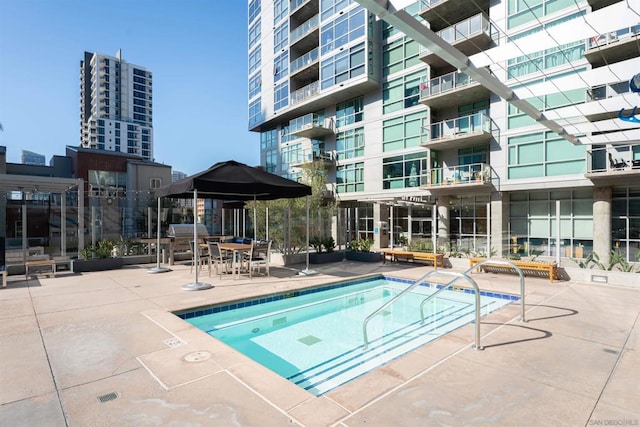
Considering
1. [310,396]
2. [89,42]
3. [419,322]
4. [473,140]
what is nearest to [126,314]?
[310,396]

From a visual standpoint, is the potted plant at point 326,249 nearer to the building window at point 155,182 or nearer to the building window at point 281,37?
the building window at point 281,37

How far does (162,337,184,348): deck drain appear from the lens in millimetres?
4166

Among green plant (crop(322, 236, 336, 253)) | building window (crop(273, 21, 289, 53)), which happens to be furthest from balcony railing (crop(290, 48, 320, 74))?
green plant (crop(322, 236, 336, 253))

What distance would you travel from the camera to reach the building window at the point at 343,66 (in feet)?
68.6

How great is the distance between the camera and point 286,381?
3.29 meters

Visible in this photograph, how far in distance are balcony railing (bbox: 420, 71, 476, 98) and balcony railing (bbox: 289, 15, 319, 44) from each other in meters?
10.5

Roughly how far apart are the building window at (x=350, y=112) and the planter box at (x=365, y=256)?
39.3ft

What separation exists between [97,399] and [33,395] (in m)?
0.59

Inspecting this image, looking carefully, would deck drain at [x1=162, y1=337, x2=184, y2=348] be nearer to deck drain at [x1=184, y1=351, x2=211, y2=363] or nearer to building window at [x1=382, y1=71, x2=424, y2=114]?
deck drain at [x1=184, y1=351, x2=211, y2=363]

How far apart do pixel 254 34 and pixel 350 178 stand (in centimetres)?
1898

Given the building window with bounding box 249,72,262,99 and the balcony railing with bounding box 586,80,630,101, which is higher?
the building window with bounding box 249,72,262,99

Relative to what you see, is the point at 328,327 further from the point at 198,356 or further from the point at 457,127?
the point at 457,127

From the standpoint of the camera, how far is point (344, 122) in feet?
77.4

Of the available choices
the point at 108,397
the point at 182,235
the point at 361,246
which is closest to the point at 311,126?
the point at 361,246
